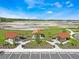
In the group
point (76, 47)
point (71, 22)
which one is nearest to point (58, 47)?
point (76, 47)

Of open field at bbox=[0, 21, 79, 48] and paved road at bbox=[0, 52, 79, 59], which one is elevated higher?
open field at bbox=[0, 21, 79, 48]

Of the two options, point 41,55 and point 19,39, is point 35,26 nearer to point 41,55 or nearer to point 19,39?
point 19,39

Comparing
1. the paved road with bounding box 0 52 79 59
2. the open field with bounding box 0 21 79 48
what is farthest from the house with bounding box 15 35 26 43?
the paved road with bounding box 0 52 79 59

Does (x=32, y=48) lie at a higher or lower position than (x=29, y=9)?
lower

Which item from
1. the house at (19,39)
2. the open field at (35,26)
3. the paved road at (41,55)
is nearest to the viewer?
the paved road at (41,55)

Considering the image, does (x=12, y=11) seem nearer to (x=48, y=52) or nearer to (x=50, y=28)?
(x=50, y=28)

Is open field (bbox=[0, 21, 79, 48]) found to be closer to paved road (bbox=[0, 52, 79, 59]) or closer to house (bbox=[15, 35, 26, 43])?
house (bbox=[15, 35, 26, 43])

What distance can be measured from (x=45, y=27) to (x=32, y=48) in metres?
22.2

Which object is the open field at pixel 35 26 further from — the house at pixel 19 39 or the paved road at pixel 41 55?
the paved road at pixel 41 55

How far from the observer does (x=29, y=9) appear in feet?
183

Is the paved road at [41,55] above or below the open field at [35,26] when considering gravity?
below

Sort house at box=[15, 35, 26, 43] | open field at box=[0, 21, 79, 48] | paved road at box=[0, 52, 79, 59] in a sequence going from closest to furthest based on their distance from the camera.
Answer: paved road at box=[0, 52, 79, 59], house at box=[15, 35, 26, 43], open field at box=[0, 21, 79, 48]

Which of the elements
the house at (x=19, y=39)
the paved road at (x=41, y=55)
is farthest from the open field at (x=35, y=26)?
the paved road at (x=41, y=55)

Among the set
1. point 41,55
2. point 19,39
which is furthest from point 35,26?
point 41,55
